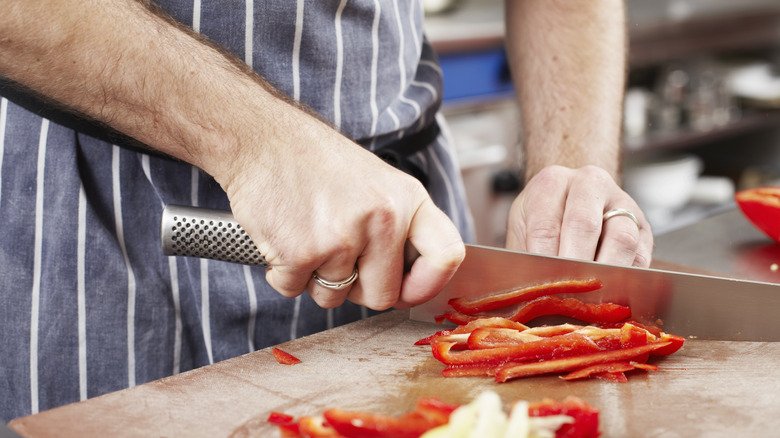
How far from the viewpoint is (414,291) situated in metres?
1.12

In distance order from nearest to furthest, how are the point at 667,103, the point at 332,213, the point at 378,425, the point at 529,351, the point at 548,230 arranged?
the point at 378,425, the point at 332,213, the point at 529,351, the point at 548,230, the point at 667,103

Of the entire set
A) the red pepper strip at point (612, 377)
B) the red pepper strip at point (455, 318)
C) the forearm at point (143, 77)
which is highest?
the forearm at point (143, 77)

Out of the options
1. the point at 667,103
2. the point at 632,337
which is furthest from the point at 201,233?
the point at 667,103

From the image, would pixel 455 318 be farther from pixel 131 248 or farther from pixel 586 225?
pixel 131 248

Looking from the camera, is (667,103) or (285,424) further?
(667,103)

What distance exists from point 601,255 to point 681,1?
396cm

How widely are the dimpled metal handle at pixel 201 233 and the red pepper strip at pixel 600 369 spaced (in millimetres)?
513

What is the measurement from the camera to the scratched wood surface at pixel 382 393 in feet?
3.06

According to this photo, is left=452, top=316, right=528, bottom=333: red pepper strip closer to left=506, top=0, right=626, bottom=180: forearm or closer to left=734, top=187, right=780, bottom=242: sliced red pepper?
left=506, top=0, right=626, bottom=180: forearm

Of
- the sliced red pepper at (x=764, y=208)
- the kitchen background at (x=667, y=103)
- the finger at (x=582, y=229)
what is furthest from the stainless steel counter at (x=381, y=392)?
the kitchen background at (x=667, y=103)

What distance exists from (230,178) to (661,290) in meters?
0.73

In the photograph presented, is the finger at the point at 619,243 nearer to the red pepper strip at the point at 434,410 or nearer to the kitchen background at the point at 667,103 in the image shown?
the red pepper strip at the point at 434,410

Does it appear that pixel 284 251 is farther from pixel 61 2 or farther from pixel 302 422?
pixel 61 2

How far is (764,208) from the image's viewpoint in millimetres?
1651
